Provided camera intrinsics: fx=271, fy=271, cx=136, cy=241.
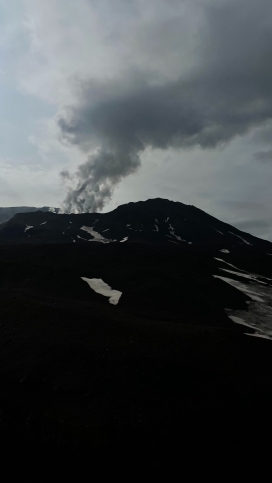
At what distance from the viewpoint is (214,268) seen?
82250mm

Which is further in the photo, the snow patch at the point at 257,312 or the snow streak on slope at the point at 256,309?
the snow streak on slope at the point at 256,309

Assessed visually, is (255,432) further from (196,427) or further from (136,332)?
(136,332)

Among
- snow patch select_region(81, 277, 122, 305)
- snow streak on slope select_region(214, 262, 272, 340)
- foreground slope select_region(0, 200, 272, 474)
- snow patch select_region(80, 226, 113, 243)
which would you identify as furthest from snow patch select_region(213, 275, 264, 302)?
snow patch select_region(80, 226, 113, 243)

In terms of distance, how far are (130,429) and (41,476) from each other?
6.17 meters

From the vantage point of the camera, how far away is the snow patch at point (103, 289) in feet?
183

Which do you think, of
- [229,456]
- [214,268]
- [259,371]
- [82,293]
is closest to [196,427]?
[229,456]

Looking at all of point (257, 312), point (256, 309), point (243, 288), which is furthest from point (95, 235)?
point (257, 312)

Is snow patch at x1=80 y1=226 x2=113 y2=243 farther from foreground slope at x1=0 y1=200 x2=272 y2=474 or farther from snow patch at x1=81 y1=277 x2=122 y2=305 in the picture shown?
foreground slope at x1=0 y1=200 x2=272 y2=474

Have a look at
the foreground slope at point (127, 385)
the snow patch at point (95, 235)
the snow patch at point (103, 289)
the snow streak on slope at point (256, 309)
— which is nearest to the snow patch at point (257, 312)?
the snow streak on slope at point (256, 309)

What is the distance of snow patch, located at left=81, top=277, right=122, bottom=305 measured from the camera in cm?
5584

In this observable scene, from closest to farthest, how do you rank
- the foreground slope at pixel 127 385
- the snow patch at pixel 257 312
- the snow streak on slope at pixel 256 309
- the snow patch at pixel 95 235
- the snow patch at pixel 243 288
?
the foreground slope at pixel 127 385 → the snow patch at pixel 257 312 → the snow streak on slope at pixel 256 309 → the snow patch at pixel 243 288 → the snow patch at pixel 95 235

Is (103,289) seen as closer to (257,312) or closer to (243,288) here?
A: (257,312)

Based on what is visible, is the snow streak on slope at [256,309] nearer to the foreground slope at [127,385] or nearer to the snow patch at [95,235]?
the foreground slope at [127,385]

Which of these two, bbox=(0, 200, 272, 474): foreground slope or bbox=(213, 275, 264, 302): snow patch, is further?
bbox=(213, 275, 264, 302): snow patch
